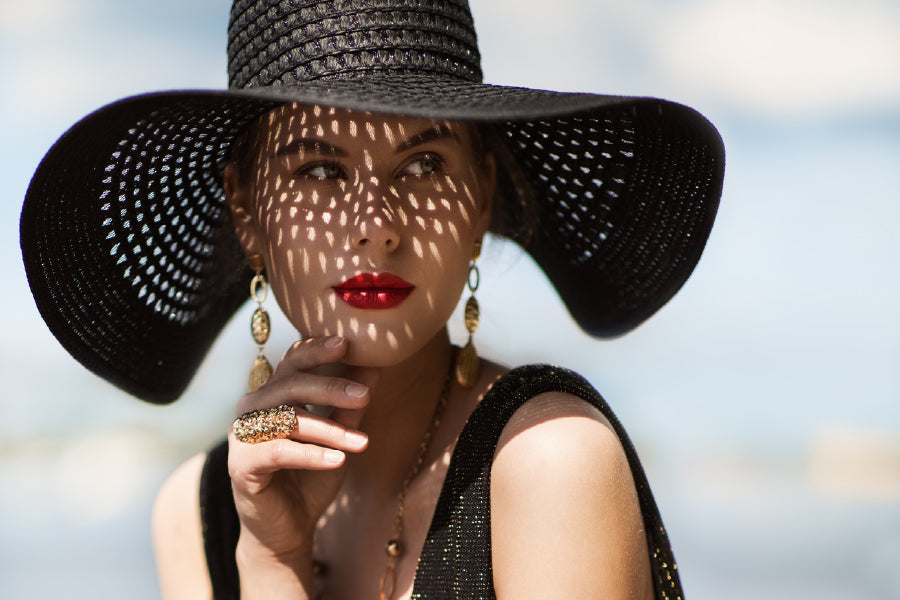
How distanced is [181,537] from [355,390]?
0.85 meters

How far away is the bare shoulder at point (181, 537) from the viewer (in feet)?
7.39

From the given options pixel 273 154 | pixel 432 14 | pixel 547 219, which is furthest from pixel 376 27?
pixel 547 219

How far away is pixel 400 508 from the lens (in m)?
2.05

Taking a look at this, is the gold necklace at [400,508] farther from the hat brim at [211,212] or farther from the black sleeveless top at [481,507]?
the hat brim at [211,212]

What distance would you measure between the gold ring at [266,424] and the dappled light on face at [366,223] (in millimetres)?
161

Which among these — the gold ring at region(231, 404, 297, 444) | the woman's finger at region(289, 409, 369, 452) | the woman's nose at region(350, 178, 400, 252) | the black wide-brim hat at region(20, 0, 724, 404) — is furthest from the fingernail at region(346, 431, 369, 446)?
the black wide-brim hat at region(20, 0, 724, 404)

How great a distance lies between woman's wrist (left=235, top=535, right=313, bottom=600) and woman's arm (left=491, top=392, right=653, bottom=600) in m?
0.46

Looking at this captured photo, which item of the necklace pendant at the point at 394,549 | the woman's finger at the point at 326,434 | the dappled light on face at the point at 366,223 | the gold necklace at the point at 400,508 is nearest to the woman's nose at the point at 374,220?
the dappled light on face at the point at 366,223

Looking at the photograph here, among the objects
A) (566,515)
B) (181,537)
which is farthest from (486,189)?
(181,537)

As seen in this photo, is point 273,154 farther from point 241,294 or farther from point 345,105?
point 241,294

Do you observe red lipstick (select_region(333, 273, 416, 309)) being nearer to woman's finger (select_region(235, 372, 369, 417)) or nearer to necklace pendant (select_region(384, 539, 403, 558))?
woman's finger (select_region(235, 372, 369, 417))

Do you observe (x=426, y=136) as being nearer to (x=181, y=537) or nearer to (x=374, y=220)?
(x=374, y=220)

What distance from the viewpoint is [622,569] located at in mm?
1607

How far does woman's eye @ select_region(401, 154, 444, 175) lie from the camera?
5.77 ft
